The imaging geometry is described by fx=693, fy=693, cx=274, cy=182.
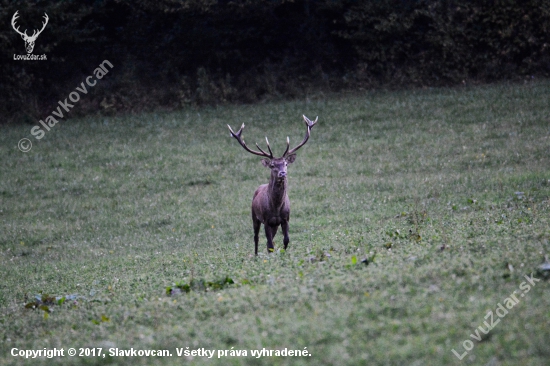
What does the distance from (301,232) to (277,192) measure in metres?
2.34

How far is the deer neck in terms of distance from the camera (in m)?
12.1

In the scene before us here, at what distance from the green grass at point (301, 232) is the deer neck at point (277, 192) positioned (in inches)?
36.3

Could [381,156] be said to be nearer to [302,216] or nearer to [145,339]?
[302,216]

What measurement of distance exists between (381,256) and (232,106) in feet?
62.8

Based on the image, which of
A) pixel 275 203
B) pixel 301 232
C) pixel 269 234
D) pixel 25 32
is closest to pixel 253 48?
pixel 25 32

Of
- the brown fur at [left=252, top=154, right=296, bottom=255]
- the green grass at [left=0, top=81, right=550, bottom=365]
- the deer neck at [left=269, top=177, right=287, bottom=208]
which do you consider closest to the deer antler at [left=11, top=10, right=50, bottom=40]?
the green grass at [left=0, top=81, right=550, bottom=365]

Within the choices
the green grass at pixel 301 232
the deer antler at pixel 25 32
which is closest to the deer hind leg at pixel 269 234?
the green grass at pixel 301 232

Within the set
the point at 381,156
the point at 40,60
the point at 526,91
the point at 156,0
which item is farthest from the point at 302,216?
the point at 40,60

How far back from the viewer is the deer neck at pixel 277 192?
1207cm

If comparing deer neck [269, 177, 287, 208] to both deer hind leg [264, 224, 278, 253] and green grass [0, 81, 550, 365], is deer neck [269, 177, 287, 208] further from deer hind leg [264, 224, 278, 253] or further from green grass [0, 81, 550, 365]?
green grass [0, 81, 550, 365]

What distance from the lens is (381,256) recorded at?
338 inches

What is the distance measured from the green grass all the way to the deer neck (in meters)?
0.92

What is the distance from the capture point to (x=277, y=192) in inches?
476

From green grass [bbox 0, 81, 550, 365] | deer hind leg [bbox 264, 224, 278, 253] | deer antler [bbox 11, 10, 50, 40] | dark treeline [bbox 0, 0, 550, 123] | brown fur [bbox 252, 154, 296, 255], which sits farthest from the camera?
dark treeline [bbox 0, 0, 550, 123]
